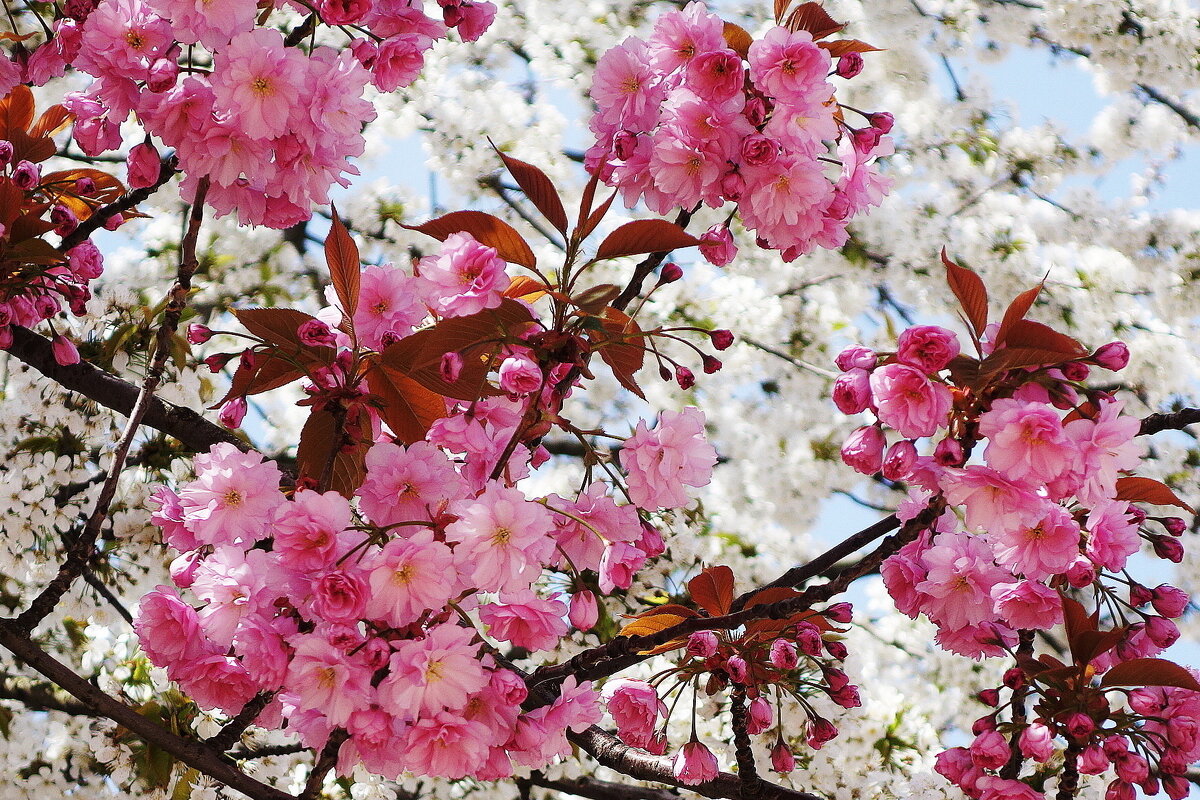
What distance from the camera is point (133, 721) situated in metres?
1.55

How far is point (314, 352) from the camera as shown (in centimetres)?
142

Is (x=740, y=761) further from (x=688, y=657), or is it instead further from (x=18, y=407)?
(x=18, y=407)

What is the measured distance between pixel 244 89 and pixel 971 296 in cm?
101

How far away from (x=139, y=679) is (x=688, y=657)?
2399 millimetres

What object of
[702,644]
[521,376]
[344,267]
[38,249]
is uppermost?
[38,249]

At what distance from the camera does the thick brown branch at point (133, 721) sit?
1514 millimetres

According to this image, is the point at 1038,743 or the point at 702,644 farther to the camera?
the point at 1038,743

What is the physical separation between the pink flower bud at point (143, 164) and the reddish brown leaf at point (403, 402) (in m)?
0.61

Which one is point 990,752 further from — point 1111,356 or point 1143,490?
point 1111,356

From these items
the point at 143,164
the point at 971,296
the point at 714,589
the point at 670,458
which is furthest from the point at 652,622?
the point at 143,164

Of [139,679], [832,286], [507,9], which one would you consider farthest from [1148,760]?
[507,9]

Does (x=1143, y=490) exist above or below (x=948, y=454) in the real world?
above

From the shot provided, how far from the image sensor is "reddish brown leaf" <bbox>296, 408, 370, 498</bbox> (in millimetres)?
1455

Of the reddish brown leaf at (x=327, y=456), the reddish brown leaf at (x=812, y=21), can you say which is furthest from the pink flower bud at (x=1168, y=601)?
the reddish brown leaf at (x=327, y=456)
